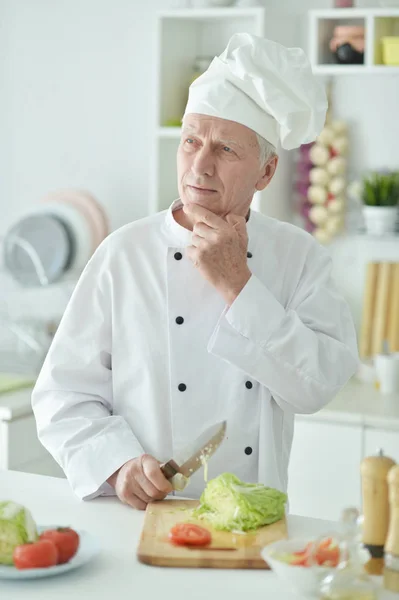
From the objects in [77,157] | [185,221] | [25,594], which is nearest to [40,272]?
[77,157]

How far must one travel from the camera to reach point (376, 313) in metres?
3.29

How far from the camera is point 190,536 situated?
1.38 meters

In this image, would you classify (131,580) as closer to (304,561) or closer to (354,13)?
(304,561)

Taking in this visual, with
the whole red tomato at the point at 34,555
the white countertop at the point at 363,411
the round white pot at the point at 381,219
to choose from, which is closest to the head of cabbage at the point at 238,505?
the whole red tomato at the point at 34,555

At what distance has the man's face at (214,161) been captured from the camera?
1748mm

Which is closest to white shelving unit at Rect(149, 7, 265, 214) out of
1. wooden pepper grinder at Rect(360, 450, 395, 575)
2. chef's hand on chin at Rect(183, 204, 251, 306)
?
chef's hand on chin at Rect(183, 204, 251, 306)

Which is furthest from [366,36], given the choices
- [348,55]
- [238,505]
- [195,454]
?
[238,505]

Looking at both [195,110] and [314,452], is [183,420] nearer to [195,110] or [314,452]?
[195,110]

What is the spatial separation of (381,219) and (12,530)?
2.17m

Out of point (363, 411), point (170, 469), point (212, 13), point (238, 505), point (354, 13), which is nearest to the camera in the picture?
point (238, 505)

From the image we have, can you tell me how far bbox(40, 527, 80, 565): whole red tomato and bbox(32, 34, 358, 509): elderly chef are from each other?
351mm

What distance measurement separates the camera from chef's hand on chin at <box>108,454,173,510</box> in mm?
1572

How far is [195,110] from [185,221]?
23 centimetres

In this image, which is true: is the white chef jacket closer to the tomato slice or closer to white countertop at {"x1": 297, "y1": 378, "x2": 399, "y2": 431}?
the tomato slice
